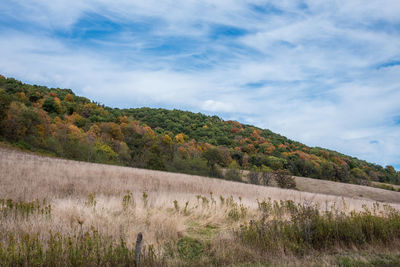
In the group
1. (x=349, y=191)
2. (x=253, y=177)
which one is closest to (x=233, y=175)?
(x=253, y=177)

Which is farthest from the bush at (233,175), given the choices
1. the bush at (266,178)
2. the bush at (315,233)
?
the bush at (315,233)

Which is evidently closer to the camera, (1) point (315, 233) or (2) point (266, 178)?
(1) point (315, 233)

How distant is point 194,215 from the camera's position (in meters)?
8.93

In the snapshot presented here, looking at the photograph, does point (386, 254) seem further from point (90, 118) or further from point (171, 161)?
point (90, 118)

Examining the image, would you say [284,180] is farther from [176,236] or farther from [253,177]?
[176,236]

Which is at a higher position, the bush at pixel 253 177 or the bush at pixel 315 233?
the bush at pixel 315 233

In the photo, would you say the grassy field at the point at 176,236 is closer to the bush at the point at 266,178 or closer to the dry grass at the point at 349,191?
the dry grass at the point at 349,191

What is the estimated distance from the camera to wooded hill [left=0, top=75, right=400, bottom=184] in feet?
169

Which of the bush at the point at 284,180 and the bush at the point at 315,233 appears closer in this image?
the bush at the point at 315,233

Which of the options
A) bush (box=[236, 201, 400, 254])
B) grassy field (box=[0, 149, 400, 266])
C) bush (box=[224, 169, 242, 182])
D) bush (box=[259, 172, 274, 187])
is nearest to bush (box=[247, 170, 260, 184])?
bush (box=[259, 172, 274, 187])

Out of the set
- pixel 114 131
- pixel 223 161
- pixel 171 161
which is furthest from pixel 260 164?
pixel 114 131

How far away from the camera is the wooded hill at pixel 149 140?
5153 centimetres

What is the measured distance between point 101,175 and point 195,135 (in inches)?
3839

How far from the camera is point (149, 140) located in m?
72.9
